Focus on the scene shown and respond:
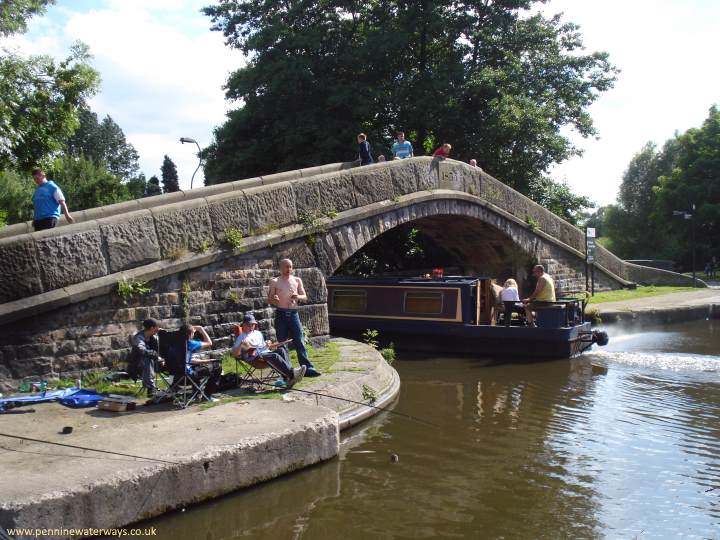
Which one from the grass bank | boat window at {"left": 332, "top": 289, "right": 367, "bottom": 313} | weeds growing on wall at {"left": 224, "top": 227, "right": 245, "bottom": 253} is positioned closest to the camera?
weeds growing on wall at {"left": 224, "top": 227, "right": 245, "bottom": 253}

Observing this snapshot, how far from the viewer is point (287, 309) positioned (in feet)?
22.6

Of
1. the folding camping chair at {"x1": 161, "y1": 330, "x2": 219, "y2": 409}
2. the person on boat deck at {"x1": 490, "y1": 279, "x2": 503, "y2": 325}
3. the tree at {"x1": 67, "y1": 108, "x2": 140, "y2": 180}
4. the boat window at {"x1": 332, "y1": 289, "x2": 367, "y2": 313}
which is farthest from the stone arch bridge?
the tree at {"x1": 67, "y1": 108, "x2": 140, "y2": 180}

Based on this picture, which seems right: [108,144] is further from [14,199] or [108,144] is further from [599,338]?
[599,338]

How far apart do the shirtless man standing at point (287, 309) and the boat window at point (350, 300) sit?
5658mm

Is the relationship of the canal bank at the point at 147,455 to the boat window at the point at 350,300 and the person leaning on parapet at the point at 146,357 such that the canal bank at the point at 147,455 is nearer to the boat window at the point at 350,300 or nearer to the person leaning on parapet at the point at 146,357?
the person leaning on parapet at the point at 146,357

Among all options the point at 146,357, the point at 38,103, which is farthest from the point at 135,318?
the point at 38,103

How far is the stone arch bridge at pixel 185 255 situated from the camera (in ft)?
19.7

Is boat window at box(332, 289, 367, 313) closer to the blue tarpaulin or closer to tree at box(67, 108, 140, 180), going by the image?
the blue tarpaulin

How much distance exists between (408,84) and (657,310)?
909 centimetres

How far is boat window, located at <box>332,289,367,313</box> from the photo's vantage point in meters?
12.6

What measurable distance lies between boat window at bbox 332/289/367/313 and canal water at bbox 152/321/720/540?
400cm

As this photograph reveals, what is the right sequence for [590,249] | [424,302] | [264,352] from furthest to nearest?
[590,249] → [424,302] → [264,352]

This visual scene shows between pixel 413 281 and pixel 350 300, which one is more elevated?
pixel 413 281

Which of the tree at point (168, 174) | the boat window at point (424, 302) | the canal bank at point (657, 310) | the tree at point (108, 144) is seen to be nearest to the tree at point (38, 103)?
the boat window at point (424, 302)
